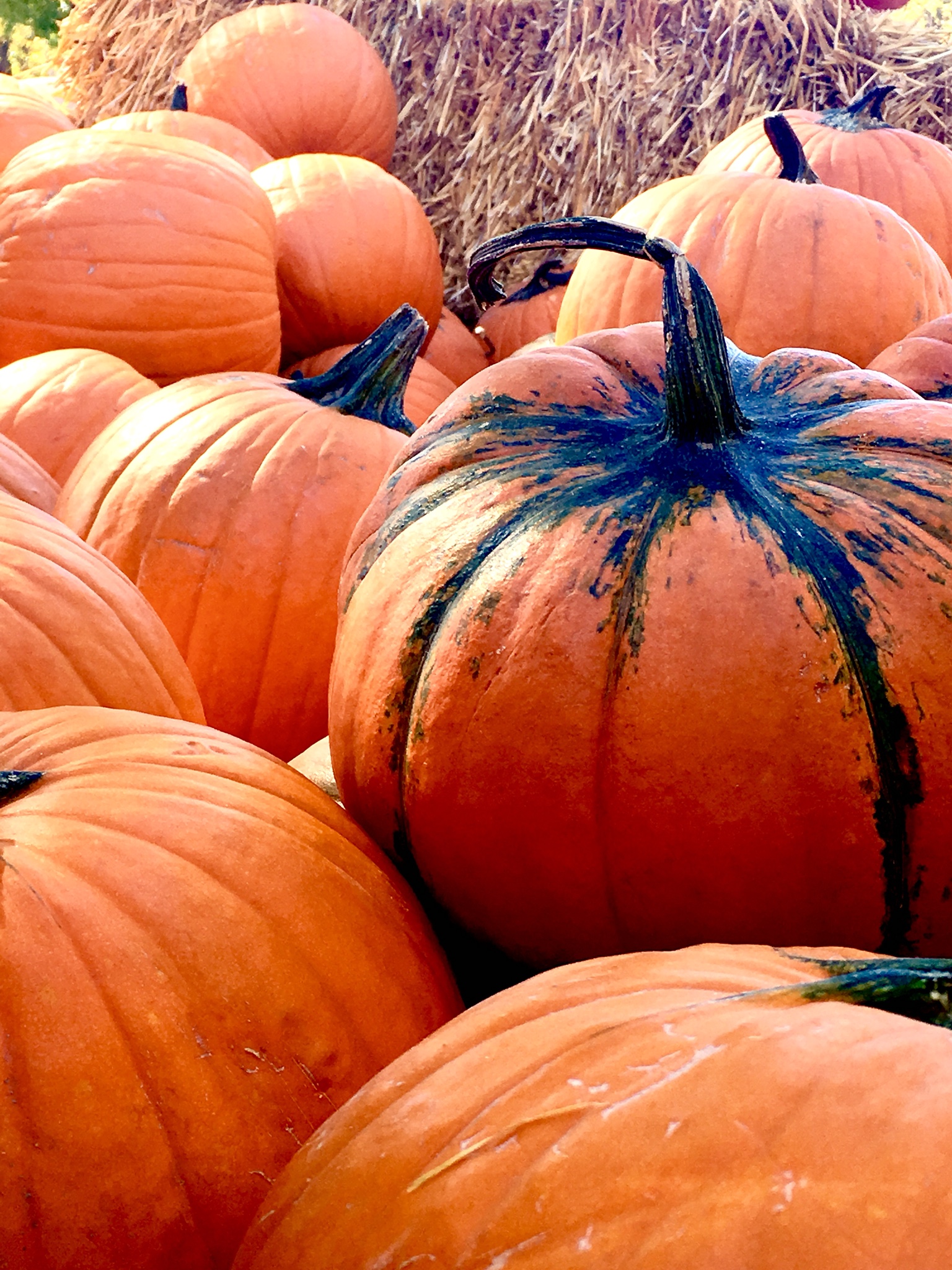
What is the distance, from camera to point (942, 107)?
13.1ft

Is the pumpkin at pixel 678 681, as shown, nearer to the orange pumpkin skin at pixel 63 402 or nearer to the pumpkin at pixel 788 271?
the pumpkin at pixel 788 271

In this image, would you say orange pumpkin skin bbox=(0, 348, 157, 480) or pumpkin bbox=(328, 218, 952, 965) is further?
orange pumpkin skin bbox=(0, 348, 157, 480)

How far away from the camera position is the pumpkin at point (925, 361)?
1.56 m

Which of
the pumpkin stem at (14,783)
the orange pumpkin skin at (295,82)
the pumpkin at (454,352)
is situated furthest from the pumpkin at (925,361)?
the orange pumpkin skin at (295,82)

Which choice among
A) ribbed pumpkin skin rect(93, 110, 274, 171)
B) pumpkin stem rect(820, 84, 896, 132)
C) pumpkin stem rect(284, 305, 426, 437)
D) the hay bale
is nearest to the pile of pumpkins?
pumpkin stem rect(284, 305, 426, 437)

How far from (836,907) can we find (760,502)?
35cm

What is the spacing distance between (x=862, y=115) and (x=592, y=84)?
1.25 m

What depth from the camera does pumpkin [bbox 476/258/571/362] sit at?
3871 millimetres

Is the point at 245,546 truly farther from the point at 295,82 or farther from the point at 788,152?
the point at 295,82

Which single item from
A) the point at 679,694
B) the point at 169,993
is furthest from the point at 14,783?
the point at 679,694

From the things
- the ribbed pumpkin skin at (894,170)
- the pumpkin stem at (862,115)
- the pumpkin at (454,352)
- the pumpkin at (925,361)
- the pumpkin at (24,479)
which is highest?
the pumpkin stem at (862,115)

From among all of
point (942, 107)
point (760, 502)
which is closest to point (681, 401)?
point (760, 502)

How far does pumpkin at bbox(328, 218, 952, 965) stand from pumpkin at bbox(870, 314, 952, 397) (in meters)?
0.43

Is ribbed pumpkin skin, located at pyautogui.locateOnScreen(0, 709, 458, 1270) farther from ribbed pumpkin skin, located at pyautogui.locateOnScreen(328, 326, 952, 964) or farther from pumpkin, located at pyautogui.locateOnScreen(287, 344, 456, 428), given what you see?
pumpkin, located at pyautogui.locateOnScreen(287, 344, 456, 428)
